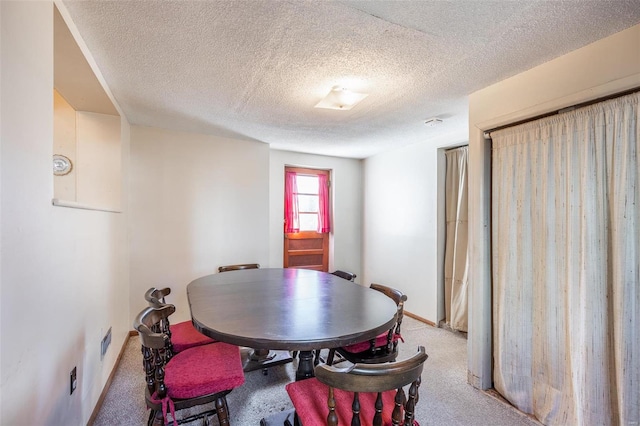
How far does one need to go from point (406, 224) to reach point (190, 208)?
111 inches

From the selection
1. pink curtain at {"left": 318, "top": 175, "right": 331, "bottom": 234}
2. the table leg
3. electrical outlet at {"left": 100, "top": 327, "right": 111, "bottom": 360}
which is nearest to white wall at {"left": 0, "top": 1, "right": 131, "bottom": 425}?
electrical outlet at {"left": 100, "top": 327, "right": 111, "bottom": 360}

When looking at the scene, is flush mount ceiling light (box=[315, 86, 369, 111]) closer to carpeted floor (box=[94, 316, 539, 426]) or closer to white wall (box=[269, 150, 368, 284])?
white wall (box=[269, 150, 368, 284])

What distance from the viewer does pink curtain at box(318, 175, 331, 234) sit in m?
4.80

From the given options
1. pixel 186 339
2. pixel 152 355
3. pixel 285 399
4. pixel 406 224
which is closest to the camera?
pixel 152 355

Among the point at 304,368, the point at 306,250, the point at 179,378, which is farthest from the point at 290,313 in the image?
the point at 306,250

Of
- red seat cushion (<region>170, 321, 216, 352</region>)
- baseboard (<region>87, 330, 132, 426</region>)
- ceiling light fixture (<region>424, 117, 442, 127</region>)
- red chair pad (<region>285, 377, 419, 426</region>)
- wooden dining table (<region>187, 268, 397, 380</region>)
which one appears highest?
ceiling light fixture (<region>424, 117, 442, 127</region>)

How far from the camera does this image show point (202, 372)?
154cm

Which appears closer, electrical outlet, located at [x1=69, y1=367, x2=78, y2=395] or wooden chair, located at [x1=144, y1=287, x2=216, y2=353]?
electrical outlet, located at [x1=69, y1=367, x2=78, y2=395]

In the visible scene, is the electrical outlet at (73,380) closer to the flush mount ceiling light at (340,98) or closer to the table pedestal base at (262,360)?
the table pedestal base at (262,360)

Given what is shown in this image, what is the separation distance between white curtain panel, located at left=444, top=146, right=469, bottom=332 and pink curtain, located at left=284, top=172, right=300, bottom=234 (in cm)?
216

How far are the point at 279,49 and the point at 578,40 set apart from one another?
1.69 metres

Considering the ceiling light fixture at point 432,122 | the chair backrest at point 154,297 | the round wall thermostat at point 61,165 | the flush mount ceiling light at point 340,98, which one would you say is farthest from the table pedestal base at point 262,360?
the ceiling light fixture at point 432,122

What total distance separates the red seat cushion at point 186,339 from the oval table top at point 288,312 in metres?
0.28

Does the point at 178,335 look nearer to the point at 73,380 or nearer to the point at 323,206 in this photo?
the point at 73,380
